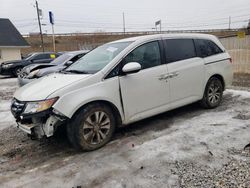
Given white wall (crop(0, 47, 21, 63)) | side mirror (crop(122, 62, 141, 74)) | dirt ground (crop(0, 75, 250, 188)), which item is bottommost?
dirt ground (crop(0, 75, 250, 188))

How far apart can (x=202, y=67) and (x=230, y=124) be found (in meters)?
1.26

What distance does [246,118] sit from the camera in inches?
176

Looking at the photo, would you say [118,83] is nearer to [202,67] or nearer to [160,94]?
[160,94]

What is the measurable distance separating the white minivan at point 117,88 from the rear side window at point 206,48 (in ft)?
0.08

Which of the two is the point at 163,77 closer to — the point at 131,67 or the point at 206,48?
the point at 131,67

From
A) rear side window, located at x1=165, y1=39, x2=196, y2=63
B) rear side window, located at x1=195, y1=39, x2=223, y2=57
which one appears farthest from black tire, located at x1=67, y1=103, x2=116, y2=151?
rear side window, located at x1=195, y1=39, x2=223, y2=57

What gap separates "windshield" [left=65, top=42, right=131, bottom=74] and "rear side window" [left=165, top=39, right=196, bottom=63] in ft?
2.71

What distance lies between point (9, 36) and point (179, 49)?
2431cm

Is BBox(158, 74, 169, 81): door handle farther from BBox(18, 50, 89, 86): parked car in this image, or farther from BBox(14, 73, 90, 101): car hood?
BBox(18, 50, 89, 86): parked car

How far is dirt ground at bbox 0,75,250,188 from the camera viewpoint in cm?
267

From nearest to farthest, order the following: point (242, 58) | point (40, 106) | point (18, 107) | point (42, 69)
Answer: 1. point (40, 106)
2. point (18, 107)
3. point (42, 69)
4. point (242, 58)

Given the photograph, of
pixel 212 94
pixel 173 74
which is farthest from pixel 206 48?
pixel 173 74

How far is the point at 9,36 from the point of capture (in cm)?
2433

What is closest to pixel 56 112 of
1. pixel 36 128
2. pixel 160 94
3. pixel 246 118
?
pixel 36 128
